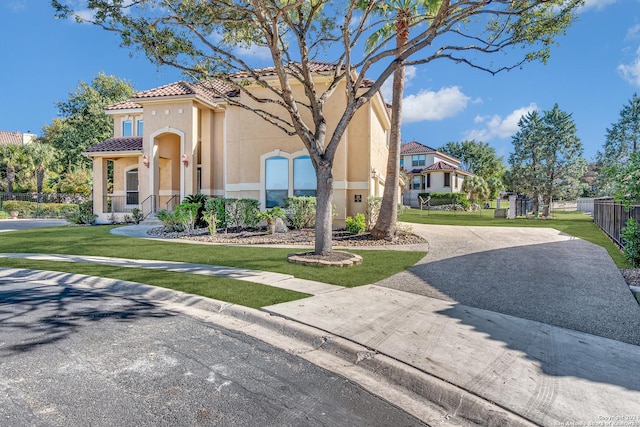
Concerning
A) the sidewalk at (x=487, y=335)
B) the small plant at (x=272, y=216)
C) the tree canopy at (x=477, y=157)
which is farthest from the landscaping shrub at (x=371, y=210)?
the tree canopy at (x=477, y=157)

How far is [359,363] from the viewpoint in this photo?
4.05 m

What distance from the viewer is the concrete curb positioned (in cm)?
313

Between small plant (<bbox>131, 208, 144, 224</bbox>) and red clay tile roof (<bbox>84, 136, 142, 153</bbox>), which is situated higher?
red clay tile roof (<bbox>84, 136, 142, 153</bbox>)

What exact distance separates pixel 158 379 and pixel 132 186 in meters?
23.3

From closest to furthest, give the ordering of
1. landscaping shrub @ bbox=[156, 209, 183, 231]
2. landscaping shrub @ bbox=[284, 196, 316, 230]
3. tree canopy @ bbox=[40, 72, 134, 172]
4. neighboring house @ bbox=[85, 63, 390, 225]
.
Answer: landscaping shrub @ bbox=[284, 196, 316, 230]
landscaping shrub @ bbox=[156, 209, 183, 231]
neighboring house @ bbox=[85, 63, 390, 225]
tree canopy @ bbox=[40, 72, 134, 172]

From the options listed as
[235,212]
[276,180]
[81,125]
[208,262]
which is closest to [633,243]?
[208,262]

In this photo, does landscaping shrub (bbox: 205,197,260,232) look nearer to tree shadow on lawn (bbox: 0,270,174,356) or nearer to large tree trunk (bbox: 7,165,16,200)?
tree shadow on lawn (bbox: 0,270,174,356)

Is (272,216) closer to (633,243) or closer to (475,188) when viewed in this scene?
(633,243)

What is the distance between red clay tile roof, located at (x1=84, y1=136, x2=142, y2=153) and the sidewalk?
54.6ft

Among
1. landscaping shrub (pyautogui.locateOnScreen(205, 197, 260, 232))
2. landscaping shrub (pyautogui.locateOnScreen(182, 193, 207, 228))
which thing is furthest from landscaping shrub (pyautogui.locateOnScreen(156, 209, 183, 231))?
landscaping shrub (pyautogui.locateOnScreen(205, 197, 260, 232))

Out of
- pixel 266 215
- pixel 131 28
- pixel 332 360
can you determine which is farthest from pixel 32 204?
pixel 332 360

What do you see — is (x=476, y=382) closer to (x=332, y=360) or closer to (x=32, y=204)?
(x=332, y=360)

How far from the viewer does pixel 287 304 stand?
5.77 m

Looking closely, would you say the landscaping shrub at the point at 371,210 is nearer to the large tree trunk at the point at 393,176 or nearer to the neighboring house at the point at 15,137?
the large tree trunk at the point at 393,176
